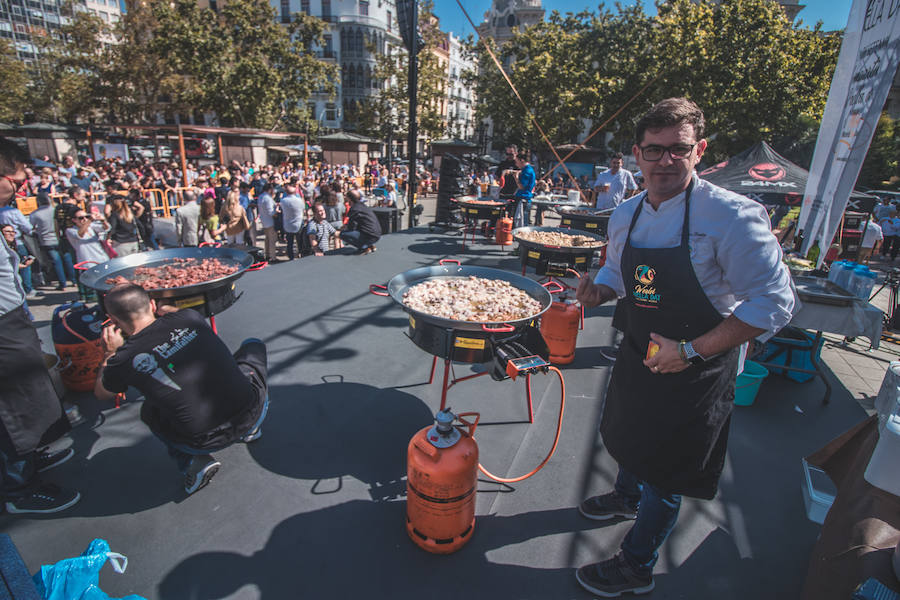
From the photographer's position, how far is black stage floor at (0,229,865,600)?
238cm

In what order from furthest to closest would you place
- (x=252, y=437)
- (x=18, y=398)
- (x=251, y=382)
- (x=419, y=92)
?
(x=419, y=92) < (x=252, y=437) < (x=251, y=382) < (x=18, y=398)

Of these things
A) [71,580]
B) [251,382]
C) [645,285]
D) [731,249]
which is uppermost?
[731,249]

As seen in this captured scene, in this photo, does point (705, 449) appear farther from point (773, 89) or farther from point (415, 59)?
point (773, 89)

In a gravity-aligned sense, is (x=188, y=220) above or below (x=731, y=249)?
below

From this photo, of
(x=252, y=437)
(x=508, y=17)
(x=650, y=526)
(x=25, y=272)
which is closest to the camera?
(x=650, y=526)

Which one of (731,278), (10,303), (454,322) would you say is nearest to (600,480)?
(454,322)

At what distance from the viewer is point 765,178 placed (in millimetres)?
13336

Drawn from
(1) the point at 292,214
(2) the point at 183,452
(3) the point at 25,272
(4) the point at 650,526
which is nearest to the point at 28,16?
(3) the point at 25,272

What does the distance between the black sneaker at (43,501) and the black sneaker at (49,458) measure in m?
0.34

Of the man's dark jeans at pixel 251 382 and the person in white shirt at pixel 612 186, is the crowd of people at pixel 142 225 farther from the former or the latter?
the person in white shirt at pixel 612 186

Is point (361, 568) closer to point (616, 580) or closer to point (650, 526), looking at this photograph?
point (616, 580)

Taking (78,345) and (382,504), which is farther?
(78,345)

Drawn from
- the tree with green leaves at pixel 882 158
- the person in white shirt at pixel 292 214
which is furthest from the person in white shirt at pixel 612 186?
the tree with green leaves at pixel 882 158

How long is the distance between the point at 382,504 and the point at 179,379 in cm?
150
